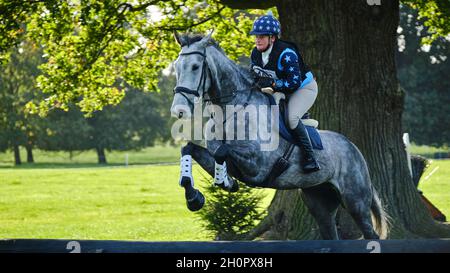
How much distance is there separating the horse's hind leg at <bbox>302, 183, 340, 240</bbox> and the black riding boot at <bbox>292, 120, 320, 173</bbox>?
87cm

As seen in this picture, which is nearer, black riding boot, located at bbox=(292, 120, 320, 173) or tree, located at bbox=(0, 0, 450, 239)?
black riding boot, located at bbox=(292, 120, 320, 173)

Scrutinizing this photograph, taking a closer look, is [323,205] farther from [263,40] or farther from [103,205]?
[103,205]

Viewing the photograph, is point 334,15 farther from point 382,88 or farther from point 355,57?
point 382,88

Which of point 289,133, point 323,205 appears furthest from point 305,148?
point 323,205

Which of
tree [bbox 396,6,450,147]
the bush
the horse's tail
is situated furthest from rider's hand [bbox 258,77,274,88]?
tree [bbox 396,6,450,147]

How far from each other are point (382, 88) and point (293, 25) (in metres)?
1.72

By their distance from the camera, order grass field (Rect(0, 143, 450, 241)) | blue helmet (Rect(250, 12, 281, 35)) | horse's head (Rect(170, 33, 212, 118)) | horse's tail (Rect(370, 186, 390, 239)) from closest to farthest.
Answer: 1. horse's head (Rect(170, 33, 212, 118))
2. blue helmet (Rect(250, 12, 281, 35))
3. horse's tail (Rect(370, 186, 390, 239))
4. grass field (Rect(0, 143, 450, 241))

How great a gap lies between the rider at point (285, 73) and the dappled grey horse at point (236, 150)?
124 mm

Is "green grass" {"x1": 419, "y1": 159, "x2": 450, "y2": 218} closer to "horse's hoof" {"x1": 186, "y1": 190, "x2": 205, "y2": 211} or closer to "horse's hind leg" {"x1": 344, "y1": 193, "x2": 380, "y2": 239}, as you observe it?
"horse's hind leg" {"x1": 344, "y1": 193, "x2": 380, "y2": 239}

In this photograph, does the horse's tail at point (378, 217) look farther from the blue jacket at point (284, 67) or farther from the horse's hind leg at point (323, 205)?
the blue jacket at point (284, 67)

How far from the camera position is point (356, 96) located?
10648 millimetres

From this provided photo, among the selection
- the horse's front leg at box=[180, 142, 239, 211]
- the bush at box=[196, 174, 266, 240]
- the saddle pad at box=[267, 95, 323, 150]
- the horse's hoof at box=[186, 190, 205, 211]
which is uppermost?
the saddle pad at box=[267, 95, 323, 150]

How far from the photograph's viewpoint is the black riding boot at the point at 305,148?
7027mm

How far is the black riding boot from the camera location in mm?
7027
